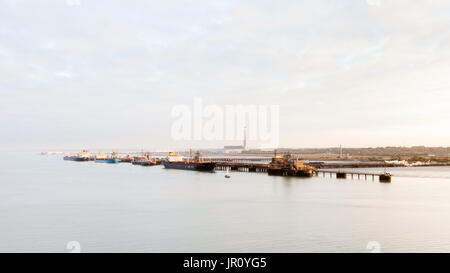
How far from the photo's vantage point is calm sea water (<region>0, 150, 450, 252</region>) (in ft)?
82.0

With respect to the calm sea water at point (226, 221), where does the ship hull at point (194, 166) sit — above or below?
above

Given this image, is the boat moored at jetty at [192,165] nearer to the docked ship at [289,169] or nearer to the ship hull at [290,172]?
the docked ship at [289,169]

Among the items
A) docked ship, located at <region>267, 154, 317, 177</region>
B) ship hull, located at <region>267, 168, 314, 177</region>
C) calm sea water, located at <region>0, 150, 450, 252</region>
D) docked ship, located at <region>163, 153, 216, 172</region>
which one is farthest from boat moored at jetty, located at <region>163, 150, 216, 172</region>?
calm sea water, located at <region>0, 150, 450, 252</region>

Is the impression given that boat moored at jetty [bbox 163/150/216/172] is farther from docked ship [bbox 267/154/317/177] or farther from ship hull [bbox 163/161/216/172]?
docked ship [bbox 267/154/317/177]

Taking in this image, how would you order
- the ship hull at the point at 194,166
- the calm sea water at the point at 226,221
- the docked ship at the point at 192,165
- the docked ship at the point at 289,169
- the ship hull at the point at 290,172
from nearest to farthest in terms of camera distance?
the calm sea water at the point at 226,221 → the ship hull at the point at 290,172 → the docked ship at the point at 289,169 → the ship hull at the point at 194,166 → the docked ship at the point at 192,165

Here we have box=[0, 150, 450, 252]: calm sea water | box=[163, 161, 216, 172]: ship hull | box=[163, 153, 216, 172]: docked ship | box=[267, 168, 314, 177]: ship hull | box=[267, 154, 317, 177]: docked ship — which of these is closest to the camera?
box=[0, 150, 450, 252]: calm sea water

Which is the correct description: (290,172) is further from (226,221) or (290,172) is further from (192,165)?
(226,221)

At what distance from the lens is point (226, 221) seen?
1294 inches

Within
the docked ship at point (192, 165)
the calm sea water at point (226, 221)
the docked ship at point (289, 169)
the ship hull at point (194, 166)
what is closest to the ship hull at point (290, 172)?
the docked ship at point (289, 169)

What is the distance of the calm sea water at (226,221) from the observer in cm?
2500
